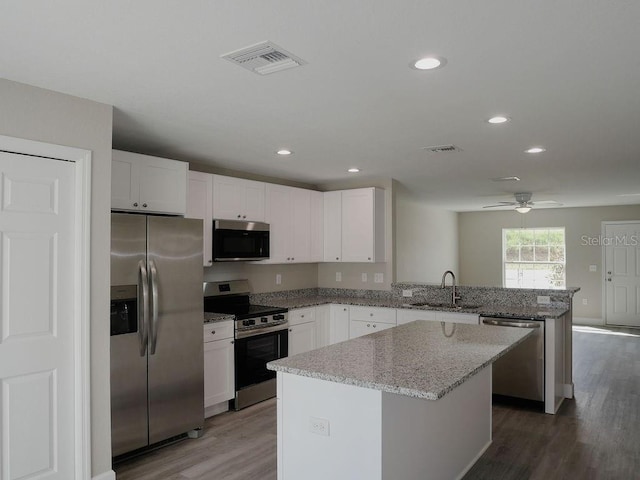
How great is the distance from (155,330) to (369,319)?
2612 millimetres

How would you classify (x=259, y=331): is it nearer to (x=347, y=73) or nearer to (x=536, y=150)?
(x=347, y=73)

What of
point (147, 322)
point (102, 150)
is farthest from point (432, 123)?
point (147, 322)

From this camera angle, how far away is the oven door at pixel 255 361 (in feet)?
14.5

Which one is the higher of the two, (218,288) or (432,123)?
(432,123)

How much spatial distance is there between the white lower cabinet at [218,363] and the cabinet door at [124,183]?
1.20 metres

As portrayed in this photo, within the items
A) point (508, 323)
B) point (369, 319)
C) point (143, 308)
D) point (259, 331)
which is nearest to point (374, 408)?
point (143, 308)

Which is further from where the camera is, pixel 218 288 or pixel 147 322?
pixel 218 288

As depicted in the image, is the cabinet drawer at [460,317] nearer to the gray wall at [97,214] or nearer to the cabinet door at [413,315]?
the cabinet door at [413,315]

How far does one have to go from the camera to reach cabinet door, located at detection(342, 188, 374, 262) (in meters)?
5.67

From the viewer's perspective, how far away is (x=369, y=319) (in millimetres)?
5398

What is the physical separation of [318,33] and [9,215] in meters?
1.87

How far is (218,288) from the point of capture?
16.1 feet

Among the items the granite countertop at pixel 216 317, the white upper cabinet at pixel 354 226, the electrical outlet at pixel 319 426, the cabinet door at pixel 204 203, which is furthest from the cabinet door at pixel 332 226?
the electrical outlet at pixel 319 426

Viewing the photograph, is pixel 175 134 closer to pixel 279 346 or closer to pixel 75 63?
pixel 75 63
